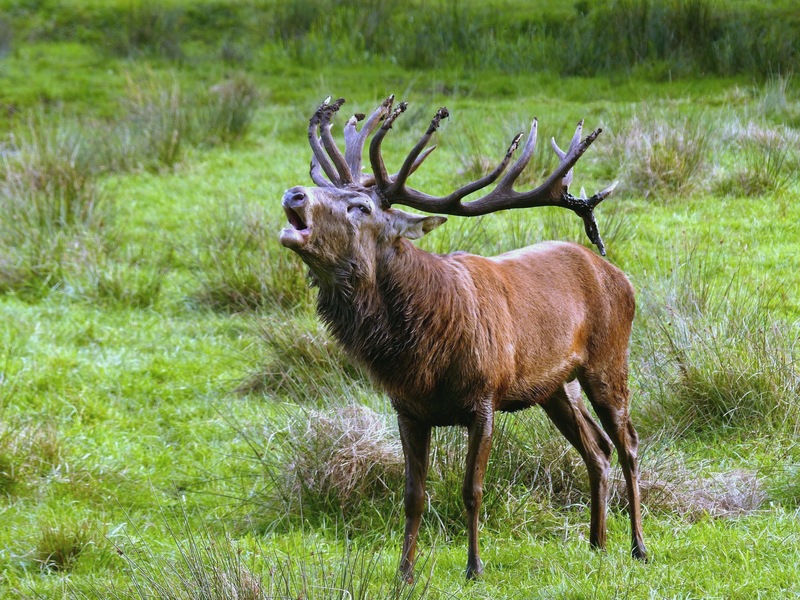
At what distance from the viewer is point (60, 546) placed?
5.81 metres

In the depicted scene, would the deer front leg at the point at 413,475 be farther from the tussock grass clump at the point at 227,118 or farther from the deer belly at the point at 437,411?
the tussock grass clump at the point at 227,118

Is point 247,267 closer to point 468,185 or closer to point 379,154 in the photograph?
point 379,154

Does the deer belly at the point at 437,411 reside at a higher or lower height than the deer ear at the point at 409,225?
lower

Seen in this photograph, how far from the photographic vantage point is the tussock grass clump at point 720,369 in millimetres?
6512

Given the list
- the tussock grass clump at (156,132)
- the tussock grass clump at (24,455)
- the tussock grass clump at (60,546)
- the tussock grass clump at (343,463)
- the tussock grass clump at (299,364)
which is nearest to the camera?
the tussock grass clump at (60,546)

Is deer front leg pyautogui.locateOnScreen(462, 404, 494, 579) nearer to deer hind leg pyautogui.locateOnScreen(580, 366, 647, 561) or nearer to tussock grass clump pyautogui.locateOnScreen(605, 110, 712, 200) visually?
deer hind leg pyautogui.locateOnScreen(580, 366, 647, 561)

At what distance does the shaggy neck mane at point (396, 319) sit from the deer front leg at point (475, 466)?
278mm

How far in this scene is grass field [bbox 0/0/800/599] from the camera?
5.28m

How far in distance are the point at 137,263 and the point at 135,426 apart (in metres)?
3.32

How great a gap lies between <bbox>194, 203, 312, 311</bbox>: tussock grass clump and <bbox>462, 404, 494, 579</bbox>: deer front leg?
4.27 meters

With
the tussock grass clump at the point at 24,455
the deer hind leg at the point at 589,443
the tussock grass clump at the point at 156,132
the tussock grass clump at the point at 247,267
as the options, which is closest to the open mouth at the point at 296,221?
the deer hind leg at the point at 589,443

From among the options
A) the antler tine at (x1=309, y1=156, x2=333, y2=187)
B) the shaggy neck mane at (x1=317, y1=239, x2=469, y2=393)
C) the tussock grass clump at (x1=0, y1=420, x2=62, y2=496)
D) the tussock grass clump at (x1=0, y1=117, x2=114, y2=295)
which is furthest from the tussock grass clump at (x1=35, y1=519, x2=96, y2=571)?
the tussock grass clump at (x1=0, y1=117, x2=114, y2=295)

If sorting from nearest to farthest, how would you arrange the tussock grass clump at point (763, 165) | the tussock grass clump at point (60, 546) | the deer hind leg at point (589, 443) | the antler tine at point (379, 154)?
1. the antler tine at point (379, 154)
2. the deer hind leg at point (589, 443)
3. the tussock grass clump at point (60, 546)
4. the tussock grass clump at point (763, 165)

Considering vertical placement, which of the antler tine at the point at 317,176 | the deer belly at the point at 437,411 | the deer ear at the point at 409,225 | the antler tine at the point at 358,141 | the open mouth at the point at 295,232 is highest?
the antler tine at the point at 358,141
